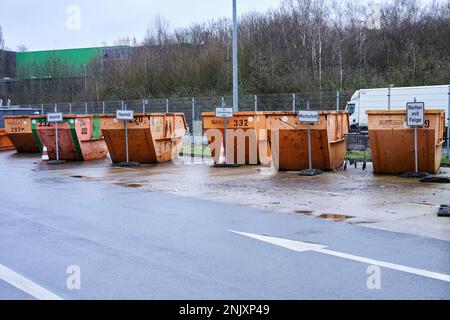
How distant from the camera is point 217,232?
8.84m

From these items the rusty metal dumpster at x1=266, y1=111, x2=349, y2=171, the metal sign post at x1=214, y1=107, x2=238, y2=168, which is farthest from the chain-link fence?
the rusty metal dumpster at x1=266, y1=111, x2=349, y2=171

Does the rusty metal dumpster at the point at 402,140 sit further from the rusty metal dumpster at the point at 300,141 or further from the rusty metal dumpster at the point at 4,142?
the rusty metal dumpster at the point at 4,142

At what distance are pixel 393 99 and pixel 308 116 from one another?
18.0 metres

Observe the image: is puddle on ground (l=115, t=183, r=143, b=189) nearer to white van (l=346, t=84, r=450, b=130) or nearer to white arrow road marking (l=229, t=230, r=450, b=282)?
white arrow road marking (l=229, t=230, r=450, b=282)

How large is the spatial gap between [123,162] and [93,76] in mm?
37844

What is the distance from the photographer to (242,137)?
19.0m

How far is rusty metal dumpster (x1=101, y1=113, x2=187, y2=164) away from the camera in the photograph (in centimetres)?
1955

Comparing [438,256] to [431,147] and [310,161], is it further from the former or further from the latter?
[310,161]

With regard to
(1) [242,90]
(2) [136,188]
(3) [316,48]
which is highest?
(3) [316,48]

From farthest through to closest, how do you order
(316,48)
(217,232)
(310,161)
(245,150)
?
(316,48), (245,150), (310,161), (217,232)

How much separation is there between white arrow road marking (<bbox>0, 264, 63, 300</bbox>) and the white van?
2541 centimetres

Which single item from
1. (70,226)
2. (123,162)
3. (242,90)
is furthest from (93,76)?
(70,226)

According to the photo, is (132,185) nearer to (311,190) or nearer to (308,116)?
(311,190)

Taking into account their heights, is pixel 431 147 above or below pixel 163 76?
below
